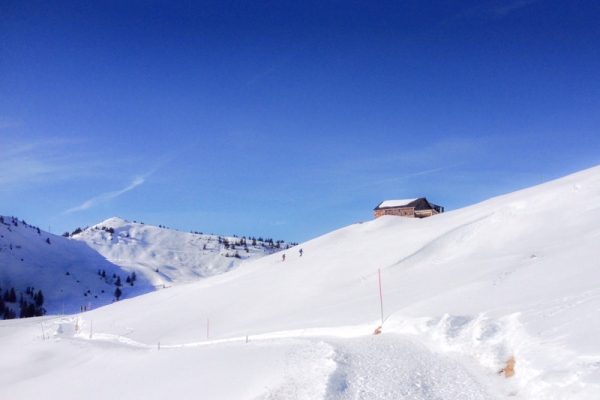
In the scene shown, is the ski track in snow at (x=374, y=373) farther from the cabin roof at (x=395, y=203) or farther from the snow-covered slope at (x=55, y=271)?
the snow-covered slope at (x=55, y=271)

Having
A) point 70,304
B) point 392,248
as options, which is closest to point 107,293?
point 70,304

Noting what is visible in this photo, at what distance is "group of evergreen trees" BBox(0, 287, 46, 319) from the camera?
103125 mm

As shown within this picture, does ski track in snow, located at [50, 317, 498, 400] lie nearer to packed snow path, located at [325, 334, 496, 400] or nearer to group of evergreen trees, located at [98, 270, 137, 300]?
packed snow path, located at [325, 334, 496, 400]

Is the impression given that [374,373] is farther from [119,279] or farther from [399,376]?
[119,279]

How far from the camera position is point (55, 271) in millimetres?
144375

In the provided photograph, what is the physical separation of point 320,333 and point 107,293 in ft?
428

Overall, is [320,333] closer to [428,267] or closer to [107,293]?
[428,267]

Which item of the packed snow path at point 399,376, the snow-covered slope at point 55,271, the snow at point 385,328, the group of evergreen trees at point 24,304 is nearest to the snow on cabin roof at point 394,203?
the snow at point 385,328

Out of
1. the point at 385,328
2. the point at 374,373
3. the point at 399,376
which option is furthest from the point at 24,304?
the point at 399,376

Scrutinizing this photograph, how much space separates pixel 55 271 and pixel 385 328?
502ft

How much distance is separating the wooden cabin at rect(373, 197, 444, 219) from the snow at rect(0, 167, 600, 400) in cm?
3993

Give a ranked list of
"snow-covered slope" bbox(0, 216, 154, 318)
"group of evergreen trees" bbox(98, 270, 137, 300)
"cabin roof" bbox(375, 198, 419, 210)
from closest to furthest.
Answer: "cabin roof" bbox(375, 198, 419, 210) < "snow-covered slope" bbox(0, 216, 154, 318) < "group of evergreen trees" bbox(98, 270, 137, 300)

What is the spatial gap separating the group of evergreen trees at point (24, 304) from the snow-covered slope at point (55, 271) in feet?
4.50

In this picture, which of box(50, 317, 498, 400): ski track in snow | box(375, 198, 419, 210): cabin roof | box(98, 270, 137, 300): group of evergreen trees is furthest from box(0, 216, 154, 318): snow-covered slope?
box(50, 317, 498, 400): ski track in snow
